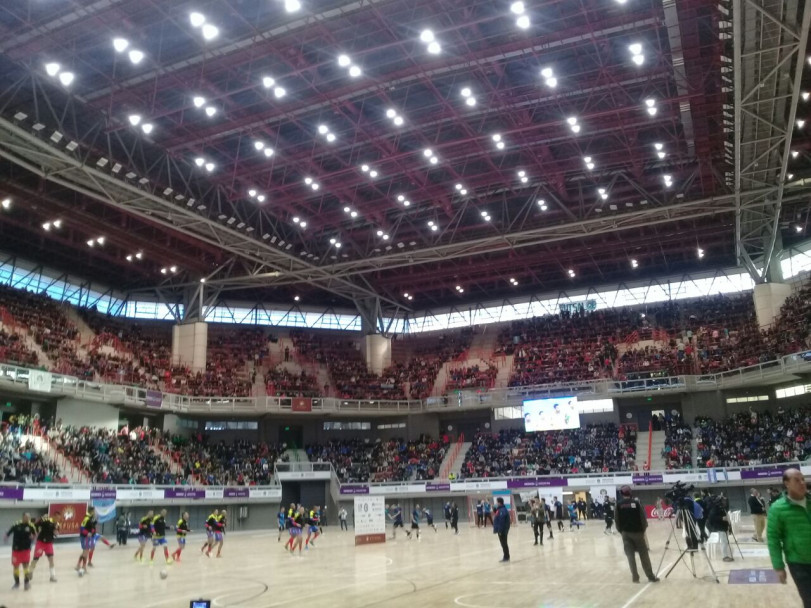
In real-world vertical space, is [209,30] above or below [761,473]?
above

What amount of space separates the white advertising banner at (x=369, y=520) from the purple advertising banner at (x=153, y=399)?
21.3m

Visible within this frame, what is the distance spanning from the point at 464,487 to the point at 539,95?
91.3 feet

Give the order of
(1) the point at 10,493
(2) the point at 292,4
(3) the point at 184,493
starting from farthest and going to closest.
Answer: (3) the point at 184,493
(1) the point at 10,493
(2) the point at 292,4

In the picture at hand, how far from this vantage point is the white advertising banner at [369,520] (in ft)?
96.7

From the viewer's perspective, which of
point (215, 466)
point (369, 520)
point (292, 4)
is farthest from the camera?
point (215, 466)

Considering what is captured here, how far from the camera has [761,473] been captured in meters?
39.1

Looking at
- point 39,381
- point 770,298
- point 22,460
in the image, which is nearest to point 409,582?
point 22,460

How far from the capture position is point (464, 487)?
156 feet

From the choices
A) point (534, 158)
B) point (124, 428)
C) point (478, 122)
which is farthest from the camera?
point (124, 428)

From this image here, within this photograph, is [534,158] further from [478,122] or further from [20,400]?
[20,400]

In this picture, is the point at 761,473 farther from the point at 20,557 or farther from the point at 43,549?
the point at 20,557

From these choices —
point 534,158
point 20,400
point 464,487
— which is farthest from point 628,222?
point 20,400

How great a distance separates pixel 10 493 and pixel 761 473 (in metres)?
37.8

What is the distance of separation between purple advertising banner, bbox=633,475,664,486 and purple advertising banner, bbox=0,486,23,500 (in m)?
33.4
